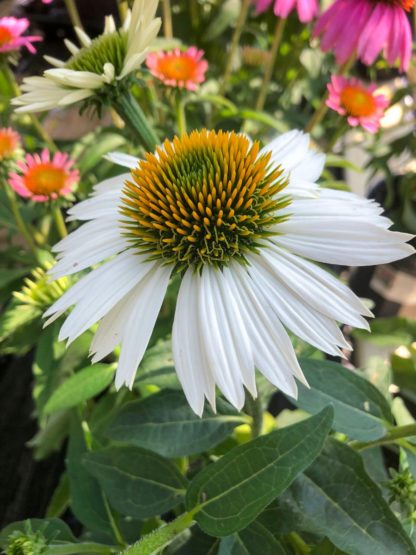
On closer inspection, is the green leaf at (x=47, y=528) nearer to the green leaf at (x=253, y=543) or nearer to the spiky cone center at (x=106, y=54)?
the green leaf at (x=253, y=543)

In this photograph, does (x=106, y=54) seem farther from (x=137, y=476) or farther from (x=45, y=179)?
(x=137, y=476)

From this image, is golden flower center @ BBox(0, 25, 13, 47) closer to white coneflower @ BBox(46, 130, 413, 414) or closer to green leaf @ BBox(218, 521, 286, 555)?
white coneflower @ BBox(46, 130, 413, 414)

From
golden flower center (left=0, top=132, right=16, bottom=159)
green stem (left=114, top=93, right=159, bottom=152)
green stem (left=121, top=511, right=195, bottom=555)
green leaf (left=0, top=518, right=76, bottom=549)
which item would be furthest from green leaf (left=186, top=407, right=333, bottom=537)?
golden flower center (left=0, top=132, right=16, bottom=159)

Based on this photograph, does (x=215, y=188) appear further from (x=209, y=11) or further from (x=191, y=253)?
(x=209, y=11)

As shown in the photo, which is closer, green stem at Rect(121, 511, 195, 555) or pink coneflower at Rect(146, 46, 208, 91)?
green stem at Rect(121, 511, 195, 555)

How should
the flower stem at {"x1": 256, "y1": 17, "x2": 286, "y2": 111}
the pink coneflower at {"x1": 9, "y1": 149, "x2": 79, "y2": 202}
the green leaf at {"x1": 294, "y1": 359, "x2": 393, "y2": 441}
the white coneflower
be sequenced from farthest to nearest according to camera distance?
1. the flower stem at {"x1": 256, "y1": 17, "x2": 286, "y2": 111}
2. the pink coneflower at {"x1": 9, "y1": 149, "x2": 79, "y2": 202}
3. the green leaf at {"x1": 294, "y1": 359, "x2": 393, "y2": 441}
4. the white coneflower

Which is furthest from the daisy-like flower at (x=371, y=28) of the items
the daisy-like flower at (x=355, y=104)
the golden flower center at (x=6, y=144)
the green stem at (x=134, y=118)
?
the golden flower center at (x=6, y=144)

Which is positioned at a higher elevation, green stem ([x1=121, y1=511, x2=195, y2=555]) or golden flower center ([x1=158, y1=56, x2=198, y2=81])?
golden flower center ([x1=158, y1=56, x2=198, y2=81])
